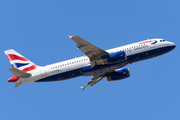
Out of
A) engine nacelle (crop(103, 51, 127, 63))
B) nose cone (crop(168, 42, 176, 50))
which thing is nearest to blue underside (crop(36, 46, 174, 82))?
nose cone (crop(168, 42, 176, 50))

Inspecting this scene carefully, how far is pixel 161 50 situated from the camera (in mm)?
55781

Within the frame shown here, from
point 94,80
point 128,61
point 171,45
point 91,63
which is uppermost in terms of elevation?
point 171,45

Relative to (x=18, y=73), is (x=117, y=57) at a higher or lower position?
lower

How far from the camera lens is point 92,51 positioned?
51500mm

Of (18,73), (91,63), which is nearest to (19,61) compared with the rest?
(18,73)

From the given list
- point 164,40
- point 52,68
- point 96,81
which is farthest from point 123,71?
point 52,68

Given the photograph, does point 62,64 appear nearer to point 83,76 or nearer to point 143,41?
point 83,76

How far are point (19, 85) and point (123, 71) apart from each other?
73.6 feet

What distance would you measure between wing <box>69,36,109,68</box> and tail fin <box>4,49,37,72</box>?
489 inches

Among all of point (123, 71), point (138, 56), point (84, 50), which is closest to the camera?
point (84, 50)

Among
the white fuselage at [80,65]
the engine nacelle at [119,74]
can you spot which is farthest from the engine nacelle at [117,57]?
the engine nacelle at [119,74]

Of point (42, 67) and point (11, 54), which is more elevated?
point (11, 54)

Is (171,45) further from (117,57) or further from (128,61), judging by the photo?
(117,57)

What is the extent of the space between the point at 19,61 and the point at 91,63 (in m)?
15.7
